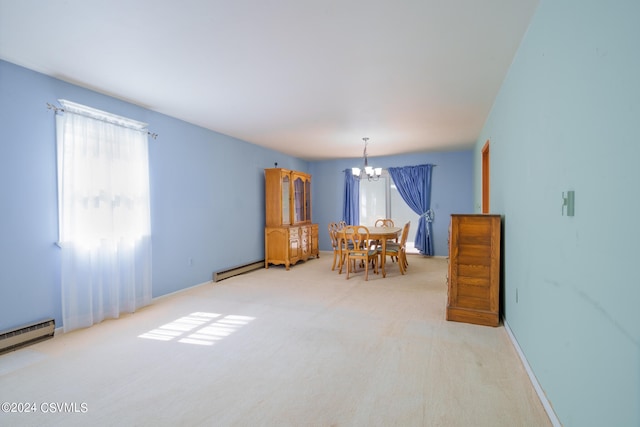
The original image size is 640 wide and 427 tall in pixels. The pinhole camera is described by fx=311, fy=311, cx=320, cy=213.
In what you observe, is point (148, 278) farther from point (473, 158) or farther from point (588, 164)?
point (473, 158)

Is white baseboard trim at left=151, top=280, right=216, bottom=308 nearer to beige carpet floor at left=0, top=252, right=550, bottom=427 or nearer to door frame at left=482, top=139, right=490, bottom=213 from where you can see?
beige carpet floor at left=0, top=252, right=550, bottom=427

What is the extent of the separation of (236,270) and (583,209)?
4.92 meters

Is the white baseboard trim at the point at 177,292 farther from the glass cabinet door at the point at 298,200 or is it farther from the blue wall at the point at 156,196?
the glass cabinet door at the point at 298,200

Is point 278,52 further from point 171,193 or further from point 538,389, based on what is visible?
point 538,389

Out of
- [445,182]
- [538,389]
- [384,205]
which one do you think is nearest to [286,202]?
[384,205]

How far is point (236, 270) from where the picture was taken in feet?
17.7

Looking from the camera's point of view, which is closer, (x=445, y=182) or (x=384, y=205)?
(x=445, y=182)

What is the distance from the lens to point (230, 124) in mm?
4613

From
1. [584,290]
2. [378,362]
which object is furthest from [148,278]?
[584,290]

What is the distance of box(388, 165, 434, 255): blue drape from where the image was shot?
7.13 metres

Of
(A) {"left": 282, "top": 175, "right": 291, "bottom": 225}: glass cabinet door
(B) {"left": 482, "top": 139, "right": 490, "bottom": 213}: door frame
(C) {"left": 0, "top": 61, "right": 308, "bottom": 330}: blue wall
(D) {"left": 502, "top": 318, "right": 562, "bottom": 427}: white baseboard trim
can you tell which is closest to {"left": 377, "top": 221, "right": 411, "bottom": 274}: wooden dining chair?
(B) {"left": 482, "top": 139, "right": 490, "bottom": 213}: door frame

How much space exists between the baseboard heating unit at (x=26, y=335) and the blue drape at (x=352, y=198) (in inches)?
234

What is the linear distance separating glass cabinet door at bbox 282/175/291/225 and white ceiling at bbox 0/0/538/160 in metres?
2.19

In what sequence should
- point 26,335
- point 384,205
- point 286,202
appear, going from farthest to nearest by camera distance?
1. point 384,205
2. point 286,202
3. point 26,335
